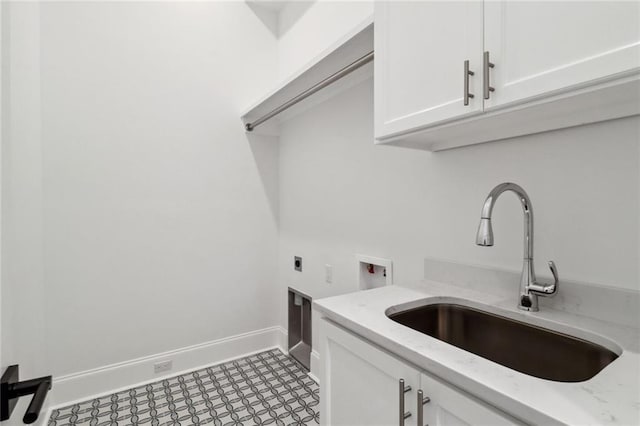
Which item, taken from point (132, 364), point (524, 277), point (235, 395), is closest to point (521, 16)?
point (524, 277)

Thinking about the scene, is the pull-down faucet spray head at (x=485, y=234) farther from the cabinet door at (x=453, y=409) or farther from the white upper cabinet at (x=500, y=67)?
the cabinet door at (x=453, y=409)

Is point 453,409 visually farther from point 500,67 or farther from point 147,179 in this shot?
point 147,179

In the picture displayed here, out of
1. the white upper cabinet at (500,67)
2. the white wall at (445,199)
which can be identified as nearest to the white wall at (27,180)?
the white upper cabinet at (500,67)

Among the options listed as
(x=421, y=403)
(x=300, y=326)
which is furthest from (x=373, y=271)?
(x=421, y=403)

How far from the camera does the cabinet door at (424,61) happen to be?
3.16 ft

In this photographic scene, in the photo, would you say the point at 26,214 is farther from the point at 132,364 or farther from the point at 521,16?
the point at 521,16

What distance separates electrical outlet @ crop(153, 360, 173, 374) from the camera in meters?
2.33

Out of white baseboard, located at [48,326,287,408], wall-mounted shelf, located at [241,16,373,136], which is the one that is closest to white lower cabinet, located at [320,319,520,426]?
wall-mounted shelf, located at [241,16,373,136]

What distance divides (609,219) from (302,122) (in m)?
2.00

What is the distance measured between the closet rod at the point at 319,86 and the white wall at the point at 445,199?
0.86ft

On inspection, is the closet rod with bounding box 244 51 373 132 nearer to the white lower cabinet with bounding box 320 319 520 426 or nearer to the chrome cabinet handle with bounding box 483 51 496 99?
the chrome cabinet handle with bounding box 483 51 496 99

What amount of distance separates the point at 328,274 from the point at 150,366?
4.69 feet

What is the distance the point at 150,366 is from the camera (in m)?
2.31

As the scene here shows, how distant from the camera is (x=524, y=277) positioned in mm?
1067
